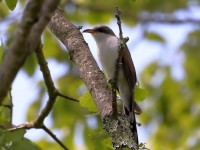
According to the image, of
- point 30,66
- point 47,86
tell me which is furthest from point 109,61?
point 30,66

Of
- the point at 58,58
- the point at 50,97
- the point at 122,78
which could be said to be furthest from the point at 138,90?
the point at 58,58

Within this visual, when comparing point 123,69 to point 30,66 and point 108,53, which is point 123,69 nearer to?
point 108,53

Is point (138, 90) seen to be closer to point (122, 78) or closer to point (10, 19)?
point (122, 78)

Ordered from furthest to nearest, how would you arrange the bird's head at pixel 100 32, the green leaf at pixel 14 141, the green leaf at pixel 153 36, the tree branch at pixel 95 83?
the green leaf at pixel 153 36 → the bird's head at pixel 100 32 → the green leaf at pixel 14 141 → the tree branch at pixel 95 83

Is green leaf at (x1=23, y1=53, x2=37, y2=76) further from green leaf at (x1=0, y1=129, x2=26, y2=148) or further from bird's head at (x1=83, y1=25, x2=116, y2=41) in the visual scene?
green leaf at (x1=0, y1=129, x2=26, y2=148)

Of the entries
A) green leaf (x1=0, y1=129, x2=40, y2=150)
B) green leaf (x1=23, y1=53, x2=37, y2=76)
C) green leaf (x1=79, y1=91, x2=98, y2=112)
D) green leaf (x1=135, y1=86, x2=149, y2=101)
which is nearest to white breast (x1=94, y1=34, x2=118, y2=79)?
green leaf (x1=135, y1=86, x2=149, y2=101)

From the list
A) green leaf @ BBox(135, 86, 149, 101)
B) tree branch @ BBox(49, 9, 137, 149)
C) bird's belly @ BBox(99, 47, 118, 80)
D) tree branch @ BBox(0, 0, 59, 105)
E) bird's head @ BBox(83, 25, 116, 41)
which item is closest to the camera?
tree branch @ BBox(0, 0, 59, 105)

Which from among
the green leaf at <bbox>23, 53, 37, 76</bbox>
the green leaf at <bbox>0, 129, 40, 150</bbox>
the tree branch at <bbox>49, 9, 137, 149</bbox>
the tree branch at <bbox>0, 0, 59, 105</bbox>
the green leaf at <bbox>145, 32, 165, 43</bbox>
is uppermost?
the green leaf at <bbox>145, 32, 165, 43</bbox>

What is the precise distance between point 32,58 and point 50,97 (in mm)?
2864

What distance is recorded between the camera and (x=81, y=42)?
3150mm

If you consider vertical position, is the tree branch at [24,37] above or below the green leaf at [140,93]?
below

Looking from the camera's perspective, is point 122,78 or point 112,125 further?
point 122,78

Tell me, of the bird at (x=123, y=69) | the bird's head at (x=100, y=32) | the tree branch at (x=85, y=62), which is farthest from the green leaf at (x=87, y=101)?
the bird's head at (x=100, y=32)

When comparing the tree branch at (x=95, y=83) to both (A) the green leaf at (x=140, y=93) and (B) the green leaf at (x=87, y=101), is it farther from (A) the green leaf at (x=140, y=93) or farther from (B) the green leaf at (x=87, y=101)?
(A) the green leaf at (x=140, y=93)
